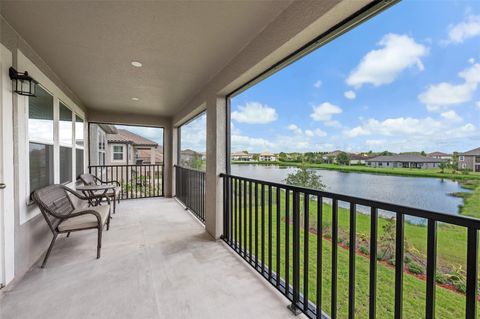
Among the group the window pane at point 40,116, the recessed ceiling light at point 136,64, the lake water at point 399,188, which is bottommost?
the lake water at point 399,188

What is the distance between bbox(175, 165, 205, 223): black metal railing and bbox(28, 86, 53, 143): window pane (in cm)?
217

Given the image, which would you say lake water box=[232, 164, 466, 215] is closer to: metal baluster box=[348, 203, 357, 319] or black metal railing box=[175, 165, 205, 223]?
metal baluster box=[348, 203, 357, 319]

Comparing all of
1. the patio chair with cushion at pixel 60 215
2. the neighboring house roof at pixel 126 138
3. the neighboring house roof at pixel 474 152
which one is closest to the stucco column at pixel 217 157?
the patio chair with cushion at pixel 60 215

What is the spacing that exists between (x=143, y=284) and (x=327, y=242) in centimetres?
165

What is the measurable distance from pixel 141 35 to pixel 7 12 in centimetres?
99

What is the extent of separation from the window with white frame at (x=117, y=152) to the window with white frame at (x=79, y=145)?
408cm

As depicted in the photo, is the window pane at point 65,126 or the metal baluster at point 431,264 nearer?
the metal baluster at point 431,264

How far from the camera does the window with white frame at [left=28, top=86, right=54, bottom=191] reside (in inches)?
92.8

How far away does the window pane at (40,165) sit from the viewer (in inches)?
93.8

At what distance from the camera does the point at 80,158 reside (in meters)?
4.69

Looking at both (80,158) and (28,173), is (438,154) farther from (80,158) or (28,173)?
(80,158)

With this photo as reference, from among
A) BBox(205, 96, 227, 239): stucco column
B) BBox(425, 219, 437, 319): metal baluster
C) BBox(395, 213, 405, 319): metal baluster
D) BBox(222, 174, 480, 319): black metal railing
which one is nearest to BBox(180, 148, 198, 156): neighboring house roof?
BBox(205, 96, 227, 239): stucco column

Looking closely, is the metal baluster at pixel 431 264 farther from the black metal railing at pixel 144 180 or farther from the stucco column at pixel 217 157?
the black metal railing at pixel 144 180

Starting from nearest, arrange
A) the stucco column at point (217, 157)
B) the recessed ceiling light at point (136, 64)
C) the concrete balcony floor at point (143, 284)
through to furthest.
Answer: the concrete balcony floor at point (143, 284), the recessed ceiling light at point (136, 64), the stucco column at point (217, 157)
